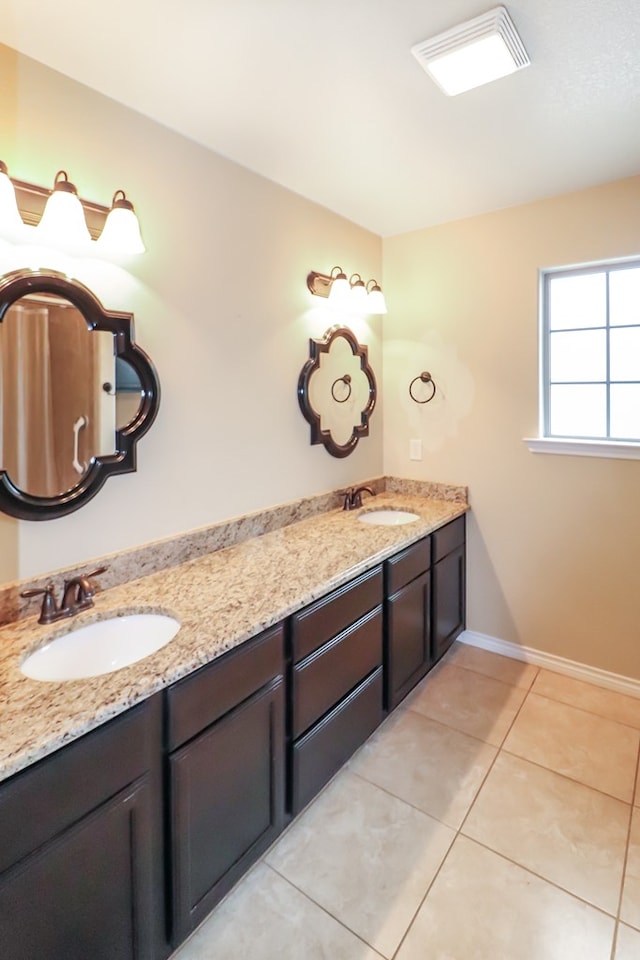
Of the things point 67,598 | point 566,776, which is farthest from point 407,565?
point 67,598

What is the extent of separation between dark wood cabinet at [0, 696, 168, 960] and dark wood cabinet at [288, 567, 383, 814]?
51cm

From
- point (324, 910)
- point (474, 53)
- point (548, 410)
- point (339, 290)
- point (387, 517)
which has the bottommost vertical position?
point (324, 910)

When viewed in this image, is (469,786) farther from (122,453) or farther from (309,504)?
(122,453)

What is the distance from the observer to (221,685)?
129cm

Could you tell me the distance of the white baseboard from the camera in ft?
7.97

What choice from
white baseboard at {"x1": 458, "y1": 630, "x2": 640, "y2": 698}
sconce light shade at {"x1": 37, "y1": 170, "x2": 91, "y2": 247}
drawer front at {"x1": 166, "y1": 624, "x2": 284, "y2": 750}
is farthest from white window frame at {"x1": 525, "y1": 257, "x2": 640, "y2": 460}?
sconce light shade at {"x1": 37, "y1": 170, "x2": 91, "y2": 247}

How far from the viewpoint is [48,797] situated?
94 centimetres

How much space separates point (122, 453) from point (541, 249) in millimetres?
2197

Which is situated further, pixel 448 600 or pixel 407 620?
pixel 448 600

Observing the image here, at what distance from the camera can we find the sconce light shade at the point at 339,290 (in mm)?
2477

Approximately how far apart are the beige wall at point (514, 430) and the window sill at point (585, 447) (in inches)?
1.3

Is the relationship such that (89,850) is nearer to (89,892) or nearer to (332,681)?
(89,892)

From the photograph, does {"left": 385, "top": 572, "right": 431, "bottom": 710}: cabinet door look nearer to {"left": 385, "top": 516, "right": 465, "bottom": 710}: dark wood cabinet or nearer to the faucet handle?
{"left": 385, "top": 516, "right": 465, "bottom": 710}: dark wood cabinet

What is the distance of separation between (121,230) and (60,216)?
0.60 feet
